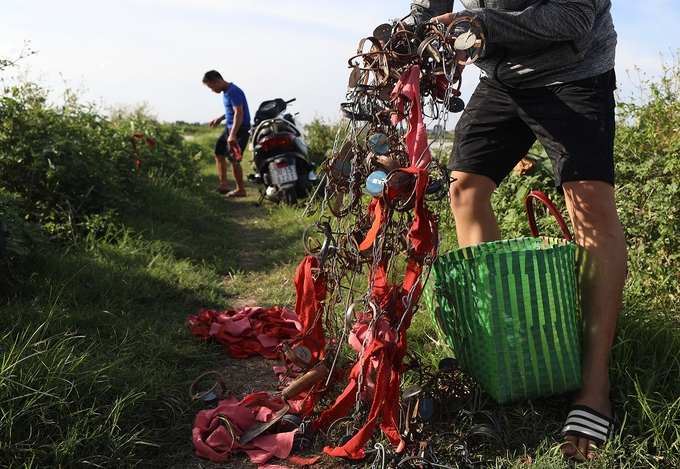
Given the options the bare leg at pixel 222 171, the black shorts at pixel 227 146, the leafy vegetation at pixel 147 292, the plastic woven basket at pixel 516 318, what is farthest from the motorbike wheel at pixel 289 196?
the plastic woven basket at pixel 516 318

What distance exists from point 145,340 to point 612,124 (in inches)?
88.5

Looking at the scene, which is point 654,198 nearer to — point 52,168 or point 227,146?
point 52,168

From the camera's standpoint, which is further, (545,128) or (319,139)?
(319,139)

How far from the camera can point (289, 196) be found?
6.76m

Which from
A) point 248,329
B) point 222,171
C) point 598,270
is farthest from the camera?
point 222,171

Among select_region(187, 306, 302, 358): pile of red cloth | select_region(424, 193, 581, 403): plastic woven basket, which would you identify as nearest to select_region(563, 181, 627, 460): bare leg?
select_region(424, 193, 581, 403): plastic woven basket

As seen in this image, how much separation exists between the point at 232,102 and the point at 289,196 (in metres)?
2.50

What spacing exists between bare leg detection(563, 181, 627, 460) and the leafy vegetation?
0.15 meters

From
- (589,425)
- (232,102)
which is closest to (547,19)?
(589,425)

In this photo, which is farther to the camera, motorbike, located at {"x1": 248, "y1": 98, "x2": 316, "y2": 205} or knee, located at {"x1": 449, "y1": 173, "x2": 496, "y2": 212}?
motorbike, located at {"x1": 248, "y1": 98, "x2": 316, "y2": 205}

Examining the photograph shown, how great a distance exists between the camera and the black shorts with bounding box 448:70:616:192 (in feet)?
7.09

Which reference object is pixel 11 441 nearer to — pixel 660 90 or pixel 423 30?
pixel 423 30

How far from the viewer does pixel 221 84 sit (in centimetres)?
859

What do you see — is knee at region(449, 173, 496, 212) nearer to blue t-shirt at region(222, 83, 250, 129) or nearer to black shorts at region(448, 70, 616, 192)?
black shorts at region(448, 70, 616, 192)
